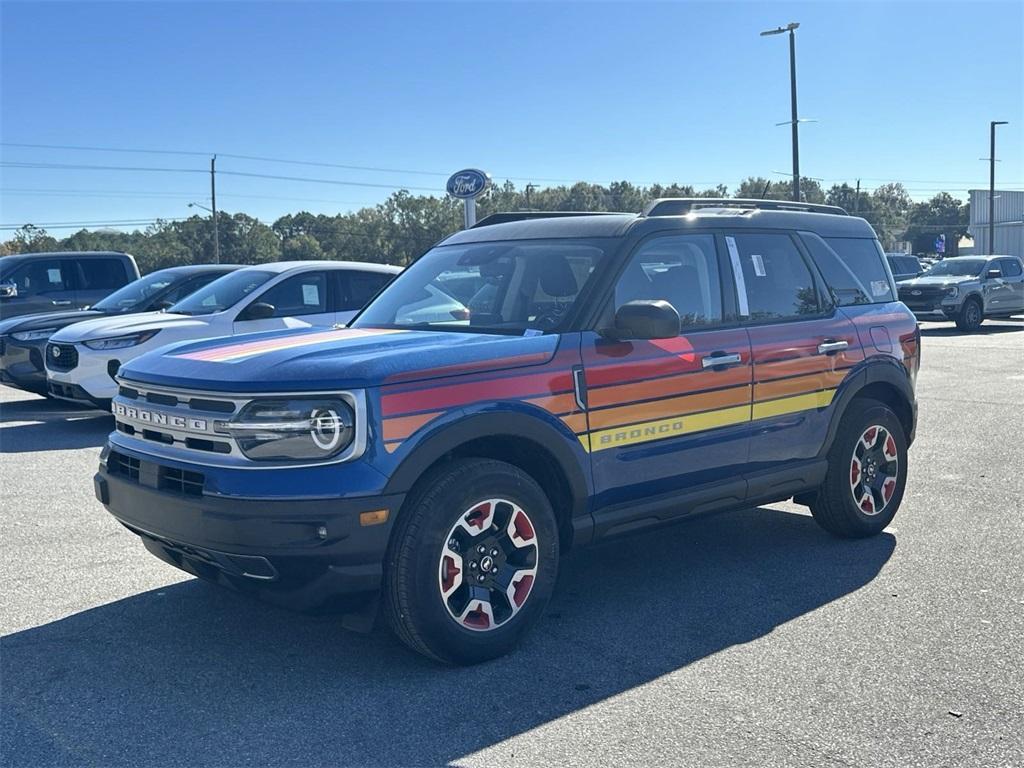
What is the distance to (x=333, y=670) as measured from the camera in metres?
4.11

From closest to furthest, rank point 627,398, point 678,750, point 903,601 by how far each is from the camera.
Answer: point 678,750 → point 627,398 → point 903,601

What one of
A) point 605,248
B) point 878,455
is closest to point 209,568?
point 605,248

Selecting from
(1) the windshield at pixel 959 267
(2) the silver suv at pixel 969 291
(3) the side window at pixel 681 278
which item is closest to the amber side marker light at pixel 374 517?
(3) the side window at pixel 681 278

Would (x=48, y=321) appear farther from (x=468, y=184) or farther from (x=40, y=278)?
(x=468, y=184)

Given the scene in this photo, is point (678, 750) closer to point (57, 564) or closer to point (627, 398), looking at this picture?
point (627, 398)

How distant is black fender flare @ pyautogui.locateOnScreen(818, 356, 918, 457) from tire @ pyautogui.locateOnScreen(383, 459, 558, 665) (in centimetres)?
216

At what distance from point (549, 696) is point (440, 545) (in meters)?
0.71

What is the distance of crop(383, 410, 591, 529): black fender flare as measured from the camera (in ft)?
12.7

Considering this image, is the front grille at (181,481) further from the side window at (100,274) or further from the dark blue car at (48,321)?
the side window at (100,274)

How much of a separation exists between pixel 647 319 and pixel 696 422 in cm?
75

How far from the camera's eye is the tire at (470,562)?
3.89 metres

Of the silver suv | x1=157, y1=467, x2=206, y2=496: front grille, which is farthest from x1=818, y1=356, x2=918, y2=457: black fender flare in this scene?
the silver suv

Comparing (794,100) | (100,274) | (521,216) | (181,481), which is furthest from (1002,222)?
(181,481)

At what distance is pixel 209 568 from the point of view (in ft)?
13.1
